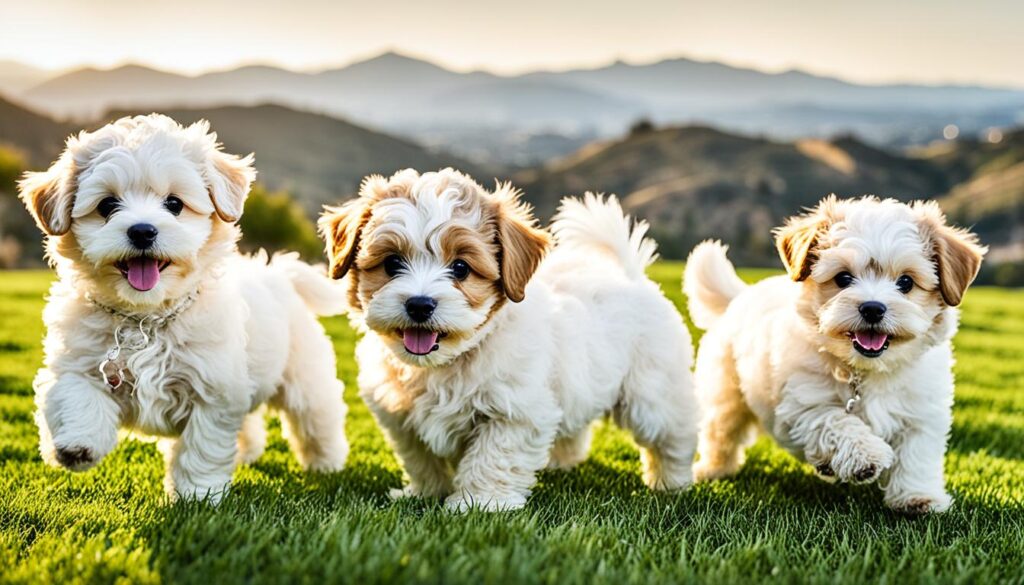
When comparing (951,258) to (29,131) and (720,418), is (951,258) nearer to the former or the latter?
(720,418)

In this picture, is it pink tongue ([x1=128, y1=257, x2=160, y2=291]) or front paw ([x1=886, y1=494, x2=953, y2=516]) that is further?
front paw ([x1=886, y1=494, x2=953, y2=516])

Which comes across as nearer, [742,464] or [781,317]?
[781,317]

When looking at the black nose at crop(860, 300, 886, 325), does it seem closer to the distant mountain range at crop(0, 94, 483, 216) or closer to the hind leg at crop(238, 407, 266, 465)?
the hind leg at crop(238, 407, 266, 465)

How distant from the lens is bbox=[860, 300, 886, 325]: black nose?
4777mm

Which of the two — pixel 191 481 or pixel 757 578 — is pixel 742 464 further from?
→ pixel 191 481

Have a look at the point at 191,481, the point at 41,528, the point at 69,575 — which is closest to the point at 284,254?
the point at 191,481

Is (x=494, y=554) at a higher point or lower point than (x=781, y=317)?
lower

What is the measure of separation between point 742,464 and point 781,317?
4.95 feet

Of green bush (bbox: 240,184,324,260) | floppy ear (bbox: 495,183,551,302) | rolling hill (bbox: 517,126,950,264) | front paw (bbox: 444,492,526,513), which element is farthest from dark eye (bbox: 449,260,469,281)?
rolling hill (bbox: 517,126,950,264)

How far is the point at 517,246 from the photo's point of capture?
4633 mm

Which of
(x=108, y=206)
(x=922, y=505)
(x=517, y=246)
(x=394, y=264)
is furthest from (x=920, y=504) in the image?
(x=108, y=206)

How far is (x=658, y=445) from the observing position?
5.76 meters

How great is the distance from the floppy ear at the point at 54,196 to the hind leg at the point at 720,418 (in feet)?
13.3

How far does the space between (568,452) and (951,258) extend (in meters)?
2.82
